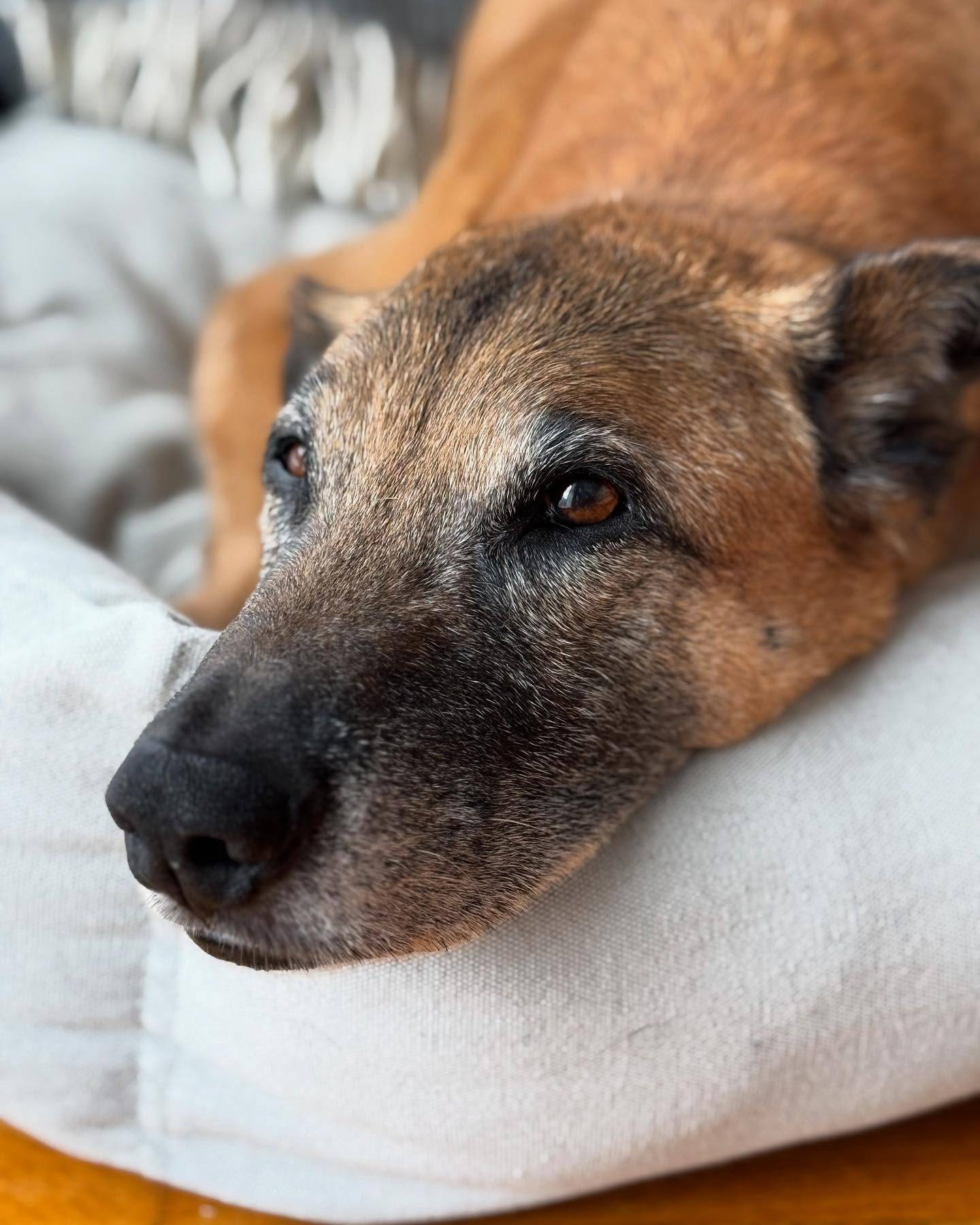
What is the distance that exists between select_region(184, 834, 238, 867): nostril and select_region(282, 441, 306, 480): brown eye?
0.74 m

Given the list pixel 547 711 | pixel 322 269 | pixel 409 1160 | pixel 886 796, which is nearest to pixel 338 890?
pixel 547 711

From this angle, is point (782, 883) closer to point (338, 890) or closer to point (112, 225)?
point (338, 890)

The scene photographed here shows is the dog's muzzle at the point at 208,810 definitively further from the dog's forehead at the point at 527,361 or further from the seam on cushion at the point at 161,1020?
the dog's forehead at the point at 527,361

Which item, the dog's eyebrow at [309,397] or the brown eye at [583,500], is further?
the dog's eyebrow at [309,397]

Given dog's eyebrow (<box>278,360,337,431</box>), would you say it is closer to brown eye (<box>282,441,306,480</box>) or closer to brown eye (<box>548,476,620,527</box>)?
brown eye (<box>282,441,306,480</box>)

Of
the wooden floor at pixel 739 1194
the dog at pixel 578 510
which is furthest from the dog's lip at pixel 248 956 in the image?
the wooden floor at pixel 739 1194

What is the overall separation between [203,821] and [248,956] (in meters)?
0.22

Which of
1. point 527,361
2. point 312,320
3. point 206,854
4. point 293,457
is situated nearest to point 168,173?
point 312,320

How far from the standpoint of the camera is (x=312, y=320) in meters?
2.51

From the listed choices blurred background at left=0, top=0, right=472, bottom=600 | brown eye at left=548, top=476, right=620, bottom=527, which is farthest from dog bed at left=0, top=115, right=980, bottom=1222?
blurred background at left=0, top=0, right=472, bottom=600

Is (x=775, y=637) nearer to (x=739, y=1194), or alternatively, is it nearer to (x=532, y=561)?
(x=532, y=561)

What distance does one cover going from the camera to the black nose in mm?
1417

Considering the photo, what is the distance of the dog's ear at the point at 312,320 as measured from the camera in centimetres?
248

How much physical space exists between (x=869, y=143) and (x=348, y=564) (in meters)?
1.46
